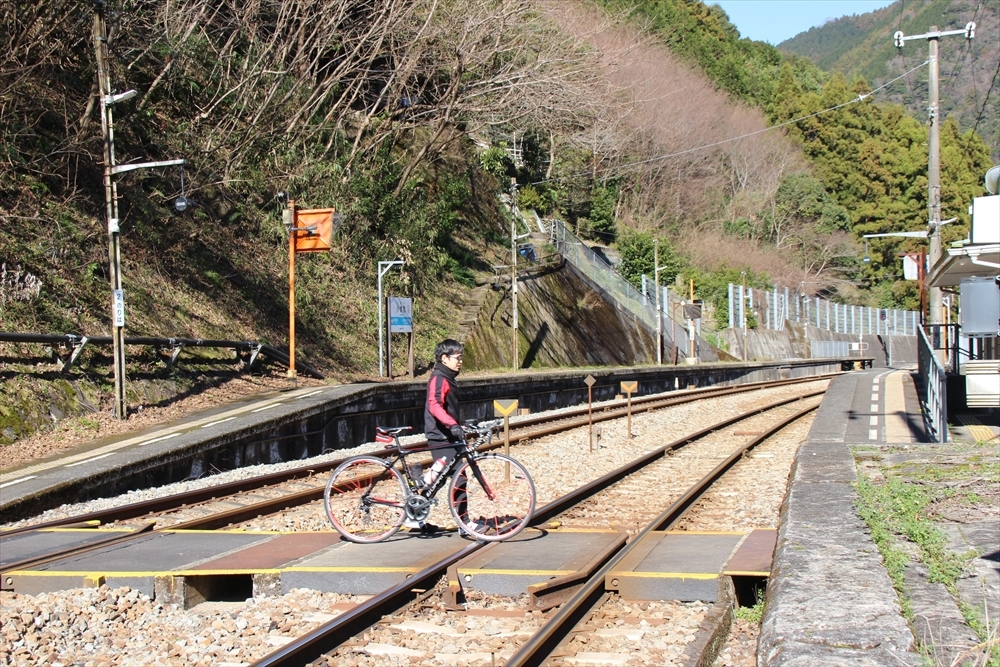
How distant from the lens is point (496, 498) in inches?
336

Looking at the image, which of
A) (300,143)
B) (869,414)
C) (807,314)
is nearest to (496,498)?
(869,414)

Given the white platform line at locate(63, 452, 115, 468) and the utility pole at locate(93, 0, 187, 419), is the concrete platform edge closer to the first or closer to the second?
the white platform line at locate(63, 452, 115, 468)

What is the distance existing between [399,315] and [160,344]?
7.83 meters

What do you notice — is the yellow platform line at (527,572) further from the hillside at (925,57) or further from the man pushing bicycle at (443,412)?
the hillside at (925,57)

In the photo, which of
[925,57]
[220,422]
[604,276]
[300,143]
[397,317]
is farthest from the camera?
[925,57]

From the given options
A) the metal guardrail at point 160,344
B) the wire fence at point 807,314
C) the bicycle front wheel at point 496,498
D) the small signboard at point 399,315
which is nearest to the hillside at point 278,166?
the metal guardrail at point 160,344

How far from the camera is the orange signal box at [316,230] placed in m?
21.0

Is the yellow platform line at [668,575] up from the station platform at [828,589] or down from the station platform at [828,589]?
down

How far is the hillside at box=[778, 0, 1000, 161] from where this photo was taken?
4073 inches

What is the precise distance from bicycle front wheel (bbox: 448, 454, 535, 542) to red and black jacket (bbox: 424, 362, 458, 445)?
0.31 metres

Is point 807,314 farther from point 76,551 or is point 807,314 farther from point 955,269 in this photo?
point 76,551

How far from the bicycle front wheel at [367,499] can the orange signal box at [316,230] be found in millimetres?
12778

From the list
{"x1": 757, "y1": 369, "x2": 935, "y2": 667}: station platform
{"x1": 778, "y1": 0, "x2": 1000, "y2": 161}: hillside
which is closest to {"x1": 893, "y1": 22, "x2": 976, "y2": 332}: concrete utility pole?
{"x1": 757, "y1": 369, "x2": 935, "y2": 667}: station platform

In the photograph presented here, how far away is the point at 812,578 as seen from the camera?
5.97m
